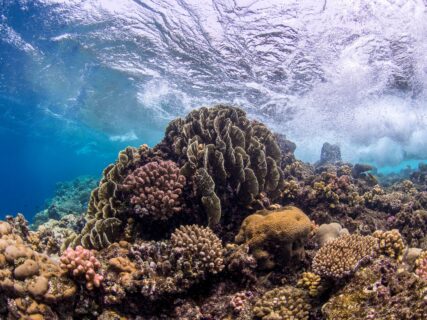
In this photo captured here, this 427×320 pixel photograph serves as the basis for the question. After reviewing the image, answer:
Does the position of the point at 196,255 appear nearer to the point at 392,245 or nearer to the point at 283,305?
the point at 283,305

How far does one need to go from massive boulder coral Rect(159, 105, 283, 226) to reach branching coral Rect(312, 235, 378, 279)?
7.42ft

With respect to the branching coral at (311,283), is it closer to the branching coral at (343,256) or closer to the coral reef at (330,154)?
the branching coral at (343,256)

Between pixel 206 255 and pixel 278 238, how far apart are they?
140 centimetres

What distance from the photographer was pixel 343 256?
4.50 metres

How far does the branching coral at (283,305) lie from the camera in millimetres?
4172

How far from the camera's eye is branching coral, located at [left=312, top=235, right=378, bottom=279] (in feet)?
14.1

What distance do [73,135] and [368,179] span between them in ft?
169

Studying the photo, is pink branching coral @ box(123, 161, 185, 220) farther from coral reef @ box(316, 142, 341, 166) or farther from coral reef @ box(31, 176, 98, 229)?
coral reef @ box(316, 142, 341, 166)

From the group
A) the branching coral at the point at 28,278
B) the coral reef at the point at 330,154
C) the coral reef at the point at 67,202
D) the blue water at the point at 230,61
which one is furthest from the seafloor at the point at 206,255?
the coral reef at the point at 330,154

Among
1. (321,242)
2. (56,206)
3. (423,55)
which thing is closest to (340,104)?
(423,55)

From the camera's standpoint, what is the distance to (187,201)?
6477 millimetres

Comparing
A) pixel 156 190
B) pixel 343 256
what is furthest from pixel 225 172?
pixel 343 256

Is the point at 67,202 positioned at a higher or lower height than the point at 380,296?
higher

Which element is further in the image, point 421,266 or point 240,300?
point 240,300
